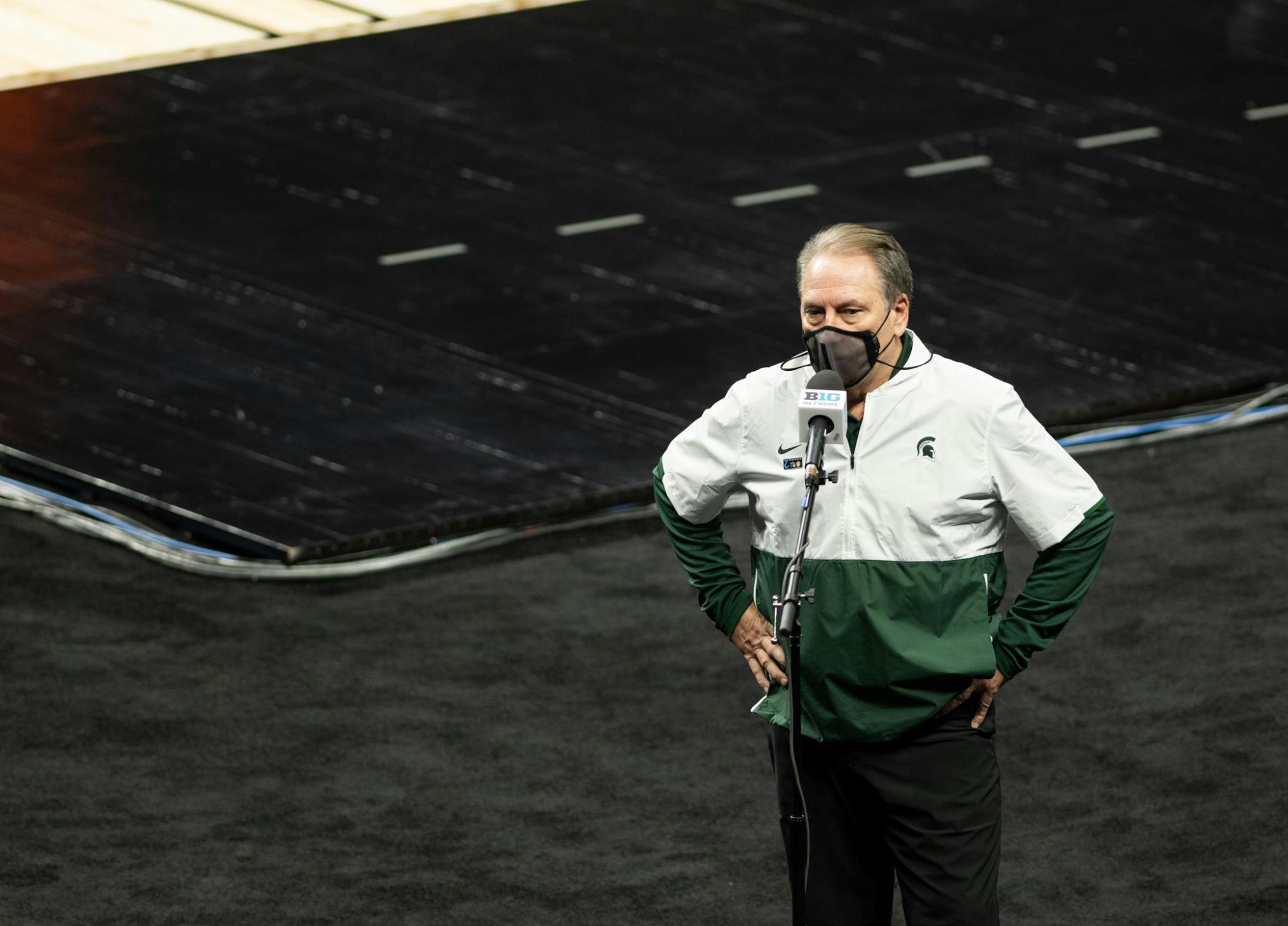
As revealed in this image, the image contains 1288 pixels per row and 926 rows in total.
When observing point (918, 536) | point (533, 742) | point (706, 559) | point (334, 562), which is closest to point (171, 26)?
point (334, 562)

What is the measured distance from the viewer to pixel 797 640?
2988 millimetres

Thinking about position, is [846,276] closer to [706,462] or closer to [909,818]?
[706,462]

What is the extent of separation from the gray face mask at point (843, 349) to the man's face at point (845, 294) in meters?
0.01

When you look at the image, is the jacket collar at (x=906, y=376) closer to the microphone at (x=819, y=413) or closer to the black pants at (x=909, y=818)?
the microphone at (x=819, y=413)

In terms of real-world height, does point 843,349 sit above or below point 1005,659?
above

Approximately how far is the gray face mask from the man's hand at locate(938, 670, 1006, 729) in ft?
1.63

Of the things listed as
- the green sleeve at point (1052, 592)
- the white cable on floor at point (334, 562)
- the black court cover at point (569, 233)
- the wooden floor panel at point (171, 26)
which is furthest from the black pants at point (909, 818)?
the wooden floor panel at point (171, 26)

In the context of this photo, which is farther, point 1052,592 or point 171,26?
point 171,26

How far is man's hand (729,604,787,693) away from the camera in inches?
125

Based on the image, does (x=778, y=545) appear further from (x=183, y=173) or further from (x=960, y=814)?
(x=183, y=173)

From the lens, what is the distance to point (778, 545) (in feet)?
10.4

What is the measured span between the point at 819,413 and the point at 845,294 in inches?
7.8

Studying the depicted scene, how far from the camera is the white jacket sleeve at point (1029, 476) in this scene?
10.2 ft

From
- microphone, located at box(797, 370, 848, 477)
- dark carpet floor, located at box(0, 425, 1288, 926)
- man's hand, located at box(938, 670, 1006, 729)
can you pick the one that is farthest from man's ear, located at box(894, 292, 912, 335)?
dark carpet floor, located at box(0, 425, 1288, 926)
